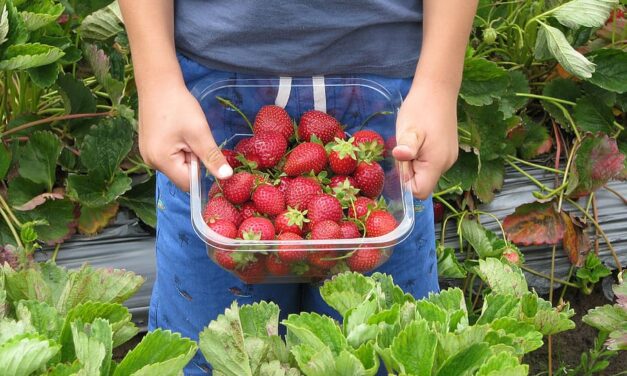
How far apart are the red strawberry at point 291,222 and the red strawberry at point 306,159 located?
0.22ft

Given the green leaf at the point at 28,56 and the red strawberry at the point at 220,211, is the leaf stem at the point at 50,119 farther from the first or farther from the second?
the red strawberry at the point at 220,211

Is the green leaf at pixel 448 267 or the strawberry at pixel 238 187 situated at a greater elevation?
the strawberry at pixel 238 187

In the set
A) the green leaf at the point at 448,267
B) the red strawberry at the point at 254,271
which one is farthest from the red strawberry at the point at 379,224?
the green leaf at the point at 448,267

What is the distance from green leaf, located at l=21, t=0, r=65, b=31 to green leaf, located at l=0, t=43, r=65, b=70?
0.22 feet

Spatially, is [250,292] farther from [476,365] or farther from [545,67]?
[545,67]

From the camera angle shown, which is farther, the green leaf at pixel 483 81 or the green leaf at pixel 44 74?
the green leaf at pixel 483 81

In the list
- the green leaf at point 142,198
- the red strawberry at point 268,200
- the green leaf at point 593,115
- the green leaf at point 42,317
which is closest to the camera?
the green leaf at point 42,317

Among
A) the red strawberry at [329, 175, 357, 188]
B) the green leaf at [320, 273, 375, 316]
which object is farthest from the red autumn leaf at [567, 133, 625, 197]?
the green leaf at [320, 273, 375, 316]

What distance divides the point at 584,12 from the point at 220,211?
1.08m

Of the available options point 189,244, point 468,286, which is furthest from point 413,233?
point 468,286

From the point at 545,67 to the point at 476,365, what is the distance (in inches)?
62.8

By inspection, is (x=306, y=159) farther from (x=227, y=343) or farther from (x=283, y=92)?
(x=227, y=343)

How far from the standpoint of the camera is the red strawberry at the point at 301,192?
101 centimetres

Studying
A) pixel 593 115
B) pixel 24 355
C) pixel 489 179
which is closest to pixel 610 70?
pixel 593 115
